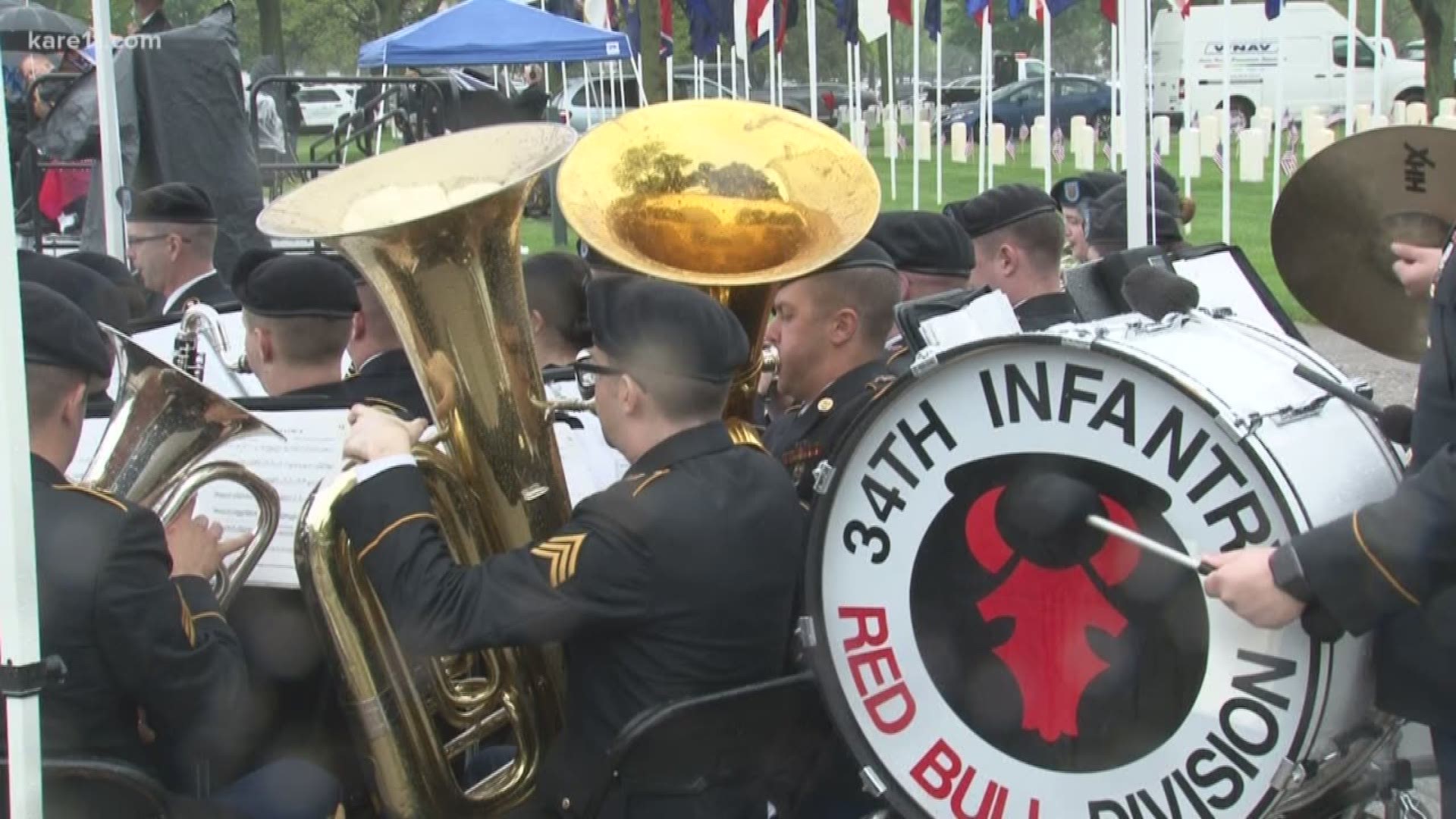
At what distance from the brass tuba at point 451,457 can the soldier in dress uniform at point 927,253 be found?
5.18 ft

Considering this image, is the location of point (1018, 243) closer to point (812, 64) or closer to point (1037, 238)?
point (1037, 238)

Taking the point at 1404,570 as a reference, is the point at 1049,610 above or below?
below

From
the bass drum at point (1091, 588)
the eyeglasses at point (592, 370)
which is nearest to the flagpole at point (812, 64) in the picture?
the eyeglasses at point (592, 370)

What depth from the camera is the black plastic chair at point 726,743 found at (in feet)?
8.48

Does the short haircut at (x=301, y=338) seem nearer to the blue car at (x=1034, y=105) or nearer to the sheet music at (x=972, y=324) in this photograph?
the sheet music at (x=972, y=324)

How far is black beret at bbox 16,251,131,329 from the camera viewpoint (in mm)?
4332

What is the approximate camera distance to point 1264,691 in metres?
2.30

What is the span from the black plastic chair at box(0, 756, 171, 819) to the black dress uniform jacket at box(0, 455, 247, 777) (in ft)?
0.25

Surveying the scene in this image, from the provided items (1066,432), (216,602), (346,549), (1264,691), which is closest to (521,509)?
(346,549)

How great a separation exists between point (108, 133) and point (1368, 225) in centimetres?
485

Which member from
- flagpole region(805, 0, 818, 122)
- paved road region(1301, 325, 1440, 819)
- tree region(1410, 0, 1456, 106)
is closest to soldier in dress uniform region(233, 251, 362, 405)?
paved road region(1301, 325, 1440, 819)

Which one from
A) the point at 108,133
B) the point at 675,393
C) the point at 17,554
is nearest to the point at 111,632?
the point at 17,554

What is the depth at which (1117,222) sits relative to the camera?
5.87 metres

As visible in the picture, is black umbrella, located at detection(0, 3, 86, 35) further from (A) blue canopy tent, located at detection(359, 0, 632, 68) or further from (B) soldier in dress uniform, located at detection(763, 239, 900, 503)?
(B) soldier in dress uniform, located at detection(763, 239, 900, 503)
